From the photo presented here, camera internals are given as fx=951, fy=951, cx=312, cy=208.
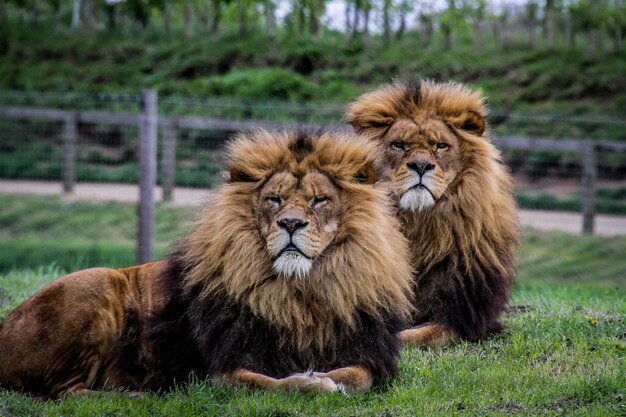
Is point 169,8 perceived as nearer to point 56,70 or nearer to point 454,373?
point 56,70

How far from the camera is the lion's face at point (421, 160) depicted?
5.49 m

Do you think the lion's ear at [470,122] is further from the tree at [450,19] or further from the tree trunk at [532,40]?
the tree trunk at [532,40]

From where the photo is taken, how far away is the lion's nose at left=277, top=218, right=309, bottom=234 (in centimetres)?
428

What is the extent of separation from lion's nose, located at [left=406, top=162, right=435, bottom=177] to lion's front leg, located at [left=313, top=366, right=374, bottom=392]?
4.76ft

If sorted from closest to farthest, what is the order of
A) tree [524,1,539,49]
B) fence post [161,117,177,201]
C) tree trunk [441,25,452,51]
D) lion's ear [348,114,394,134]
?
1. lion's ear [348,114,394,134]
2. fence post [161,117,177,201]
3. tree [524,1,539,49]
4. tree trunk [441,25,452,51]

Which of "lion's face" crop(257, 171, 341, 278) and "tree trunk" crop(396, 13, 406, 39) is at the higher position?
"tree trunk" crop(396, 13, 406, 39)

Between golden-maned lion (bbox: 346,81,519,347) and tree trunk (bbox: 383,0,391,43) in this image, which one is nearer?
golden-maned lion (bbox: 346,81,519,347)

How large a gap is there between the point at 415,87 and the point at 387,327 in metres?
1.89

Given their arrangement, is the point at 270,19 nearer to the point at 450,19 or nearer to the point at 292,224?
the point at 450,19

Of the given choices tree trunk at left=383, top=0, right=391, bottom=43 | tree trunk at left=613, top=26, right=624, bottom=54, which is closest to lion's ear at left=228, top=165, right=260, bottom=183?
tree trunk at left=613, top=26, right=624, bottom=54

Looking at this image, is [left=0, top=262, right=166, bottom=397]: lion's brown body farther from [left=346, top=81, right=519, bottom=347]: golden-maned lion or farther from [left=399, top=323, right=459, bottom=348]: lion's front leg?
[left=346, top=81, right=519, bottom=347]: golden-maned lion

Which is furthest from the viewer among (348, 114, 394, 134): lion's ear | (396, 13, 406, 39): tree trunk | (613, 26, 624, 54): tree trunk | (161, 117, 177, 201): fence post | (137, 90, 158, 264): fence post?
(396, 13, 406, 39): tree trunk

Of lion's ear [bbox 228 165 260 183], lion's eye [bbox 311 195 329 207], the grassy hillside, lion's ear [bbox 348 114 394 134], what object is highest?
the grassy hillside

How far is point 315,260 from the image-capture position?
4.41 metres
